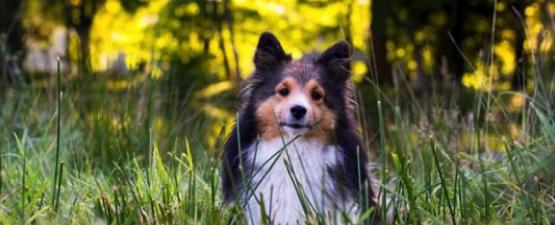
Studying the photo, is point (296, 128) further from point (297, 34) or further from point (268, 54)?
point (297, 34)

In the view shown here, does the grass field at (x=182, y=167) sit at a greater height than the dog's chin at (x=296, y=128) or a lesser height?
lesser

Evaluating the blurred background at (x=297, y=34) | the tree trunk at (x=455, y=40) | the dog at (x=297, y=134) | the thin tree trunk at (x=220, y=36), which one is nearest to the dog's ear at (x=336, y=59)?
the dog at (x=297, y=134)

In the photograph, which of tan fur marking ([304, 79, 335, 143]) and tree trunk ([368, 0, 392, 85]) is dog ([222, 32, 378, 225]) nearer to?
tan fur marking ([304, 79, 335, 143])

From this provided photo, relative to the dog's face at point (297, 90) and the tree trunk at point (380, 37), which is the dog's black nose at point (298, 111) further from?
the tree trunk at point (380, 37)

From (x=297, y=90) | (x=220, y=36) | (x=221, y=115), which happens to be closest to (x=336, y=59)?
(x=297, y=90)

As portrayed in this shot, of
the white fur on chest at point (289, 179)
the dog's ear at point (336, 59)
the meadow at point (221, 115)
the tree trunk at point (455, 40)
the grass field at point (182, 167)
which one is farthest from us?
the tree trunk at point (455, 40)

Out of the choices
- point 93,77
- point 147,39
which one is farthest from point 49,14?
point 93,77

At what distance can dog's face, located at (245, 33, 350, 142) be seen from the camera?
354cm

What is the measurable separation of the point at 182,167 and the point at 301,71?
1367 mm

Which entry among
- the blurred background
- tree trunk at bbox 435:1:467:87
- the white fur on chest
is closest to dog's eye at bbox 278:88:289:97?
the white fur on chest

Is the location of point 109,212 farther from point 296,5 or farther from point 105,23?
point 105,23

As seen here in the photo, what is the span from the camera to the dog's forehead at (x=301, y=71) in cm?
369

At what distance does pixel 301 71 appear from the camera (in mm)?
3736

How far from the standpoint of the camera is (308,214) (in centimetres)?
275
